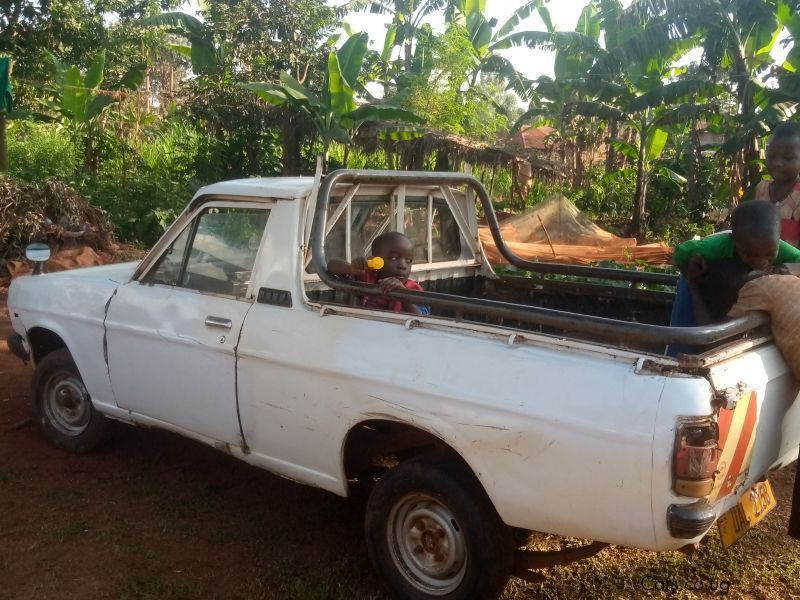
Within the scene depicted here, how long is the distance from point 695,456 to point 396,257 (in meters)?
1.85

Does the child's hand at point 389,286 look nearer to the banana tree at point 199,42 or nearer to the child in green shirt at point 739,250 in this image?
the child in green shirt at point 739,250

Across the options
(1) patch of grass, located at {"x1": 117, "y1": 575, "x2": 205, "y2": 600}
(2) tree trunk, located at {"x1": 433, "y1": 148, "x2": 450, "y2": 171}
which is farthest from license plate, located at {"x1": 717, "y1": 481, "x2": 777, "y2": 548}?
(2) tree trunk, located at {"x1": 433, "y1": 148, "x2": 450, "y2": 171}

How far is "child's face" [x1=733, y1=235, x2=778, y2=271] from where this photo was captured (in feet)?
10.2

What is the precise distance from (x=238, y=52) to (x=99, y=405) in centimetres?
1299

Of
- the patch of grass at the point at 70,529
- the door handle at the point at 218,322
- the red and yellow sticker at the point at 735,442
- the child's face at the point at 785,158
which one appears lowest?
the patch of grass at the point at 70,529

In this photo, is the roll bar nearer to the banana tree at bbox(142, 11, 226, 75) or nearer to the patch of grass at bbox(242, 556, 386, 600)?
the patch of grass at bbox(242, 556, 386, 600)

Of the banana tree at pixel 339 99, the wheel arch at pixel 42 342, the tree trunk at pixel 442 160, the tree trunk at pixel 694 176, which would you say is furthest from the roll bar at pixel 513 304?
the tree trunk at pixel 694 176

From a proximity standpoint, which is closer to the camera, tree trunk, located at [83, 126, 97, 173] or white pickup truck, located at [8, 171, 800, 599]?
white pickup truck, located at [8, 171, 800, 599]

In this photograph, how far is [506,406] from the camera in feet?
8.59

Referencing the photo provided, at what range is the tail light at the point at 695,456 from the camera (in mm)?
2301

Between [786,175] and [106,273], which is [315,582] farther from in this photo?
[786,175]

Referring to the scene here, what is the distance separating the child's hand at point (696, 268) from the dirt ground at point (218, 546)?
1.31 metres

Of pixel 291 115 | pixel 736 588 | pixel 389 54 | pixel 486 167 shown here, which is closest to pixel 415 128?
pixel 486 167

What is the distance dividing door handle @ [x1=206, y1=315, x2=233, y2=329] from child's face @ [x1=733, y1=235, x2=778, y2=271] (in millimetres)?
2271
